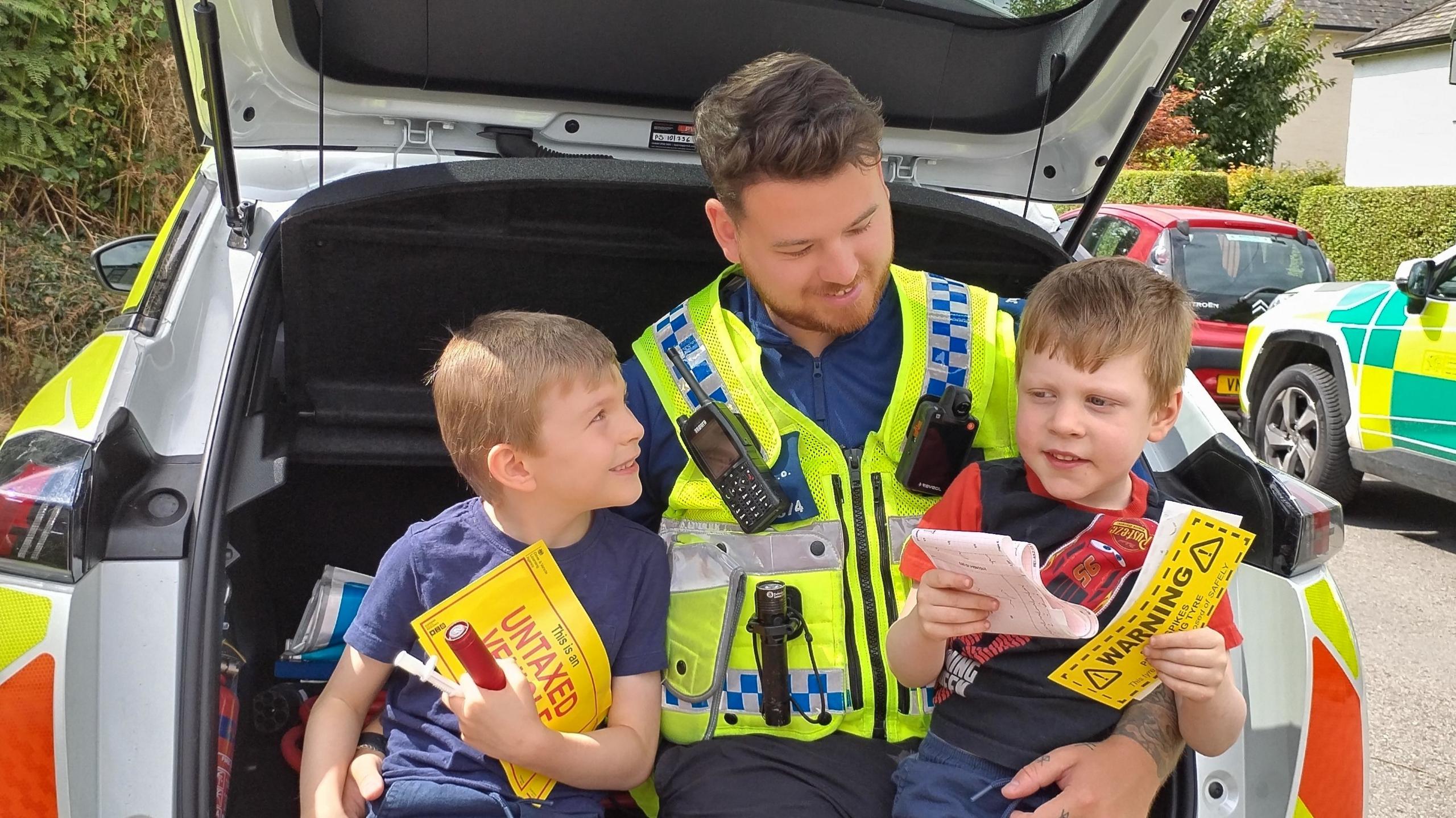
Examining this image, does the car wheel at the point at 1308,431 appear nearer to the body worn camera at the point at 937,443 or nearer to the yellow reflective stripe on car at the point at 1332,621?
the yellow reflective stripe on car at the point at 1332,621

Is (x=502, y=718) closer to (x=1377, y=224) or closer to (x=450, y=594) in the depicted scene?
(x=450, y=594)

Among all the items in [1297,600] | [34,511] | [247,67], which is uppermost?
[247,67]

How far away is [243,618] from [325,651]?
0.17 m

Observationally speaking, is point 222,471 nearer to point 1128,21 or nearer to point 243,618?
point 243,618

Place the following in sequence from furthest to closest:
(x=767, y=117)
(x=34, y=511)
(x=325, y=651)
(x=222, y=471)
→ (x=325, y=651) → (x=767, y=117) → (x=222, y=471) → (x=34, y=511)

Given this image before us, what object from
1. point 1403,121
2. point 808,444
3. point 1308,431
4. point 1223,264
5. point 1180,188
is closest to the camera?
point 808,444

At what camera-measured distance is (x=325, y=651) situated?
80.7 inches

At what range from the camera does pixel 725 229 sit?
205 cm

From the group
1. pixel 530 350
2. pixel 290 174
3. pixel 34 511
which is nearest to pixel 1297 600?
pixel 530 350

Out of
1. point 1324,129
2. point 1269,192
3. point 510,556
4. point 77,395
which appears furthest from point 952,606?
point 1324,129

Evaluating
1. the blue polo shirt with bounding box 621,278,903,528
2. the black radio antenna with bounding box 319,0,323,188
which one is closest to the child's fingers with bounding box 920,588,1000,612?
the blue polo shirt with bounding box 621,278,903,528

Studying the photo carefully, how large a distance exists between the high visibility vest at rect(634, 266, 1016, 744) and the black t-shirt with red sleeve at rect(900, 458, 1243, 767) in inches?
4.8

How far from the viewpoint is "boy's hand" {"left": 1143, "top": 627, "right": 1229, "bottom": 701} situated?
153 centimetres

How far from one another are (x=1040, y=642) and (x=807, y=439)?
1.62 feet
